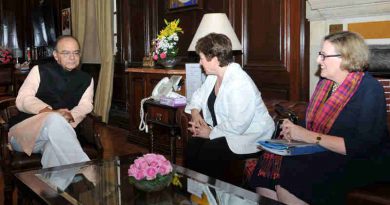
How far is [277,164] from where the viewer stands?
2.29m

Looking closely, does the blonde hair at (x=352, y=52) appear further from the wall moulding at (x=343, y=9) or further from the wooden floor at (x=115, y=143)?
the wooden floor at (x=115, y=143)

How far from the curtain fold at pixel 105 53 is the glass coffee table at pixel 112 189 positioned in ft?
12.8

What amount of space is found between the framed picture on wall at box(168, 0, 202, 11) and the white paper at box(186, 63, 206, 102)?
1061 millimetres

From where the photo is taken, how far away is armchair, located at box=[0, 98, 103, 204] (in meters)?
2.79

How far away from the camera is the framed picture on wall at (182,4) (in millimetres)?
4582

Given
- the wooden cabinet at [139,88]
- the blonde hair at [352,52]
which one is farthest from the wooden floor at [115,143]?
the blonde hair at [352,52]

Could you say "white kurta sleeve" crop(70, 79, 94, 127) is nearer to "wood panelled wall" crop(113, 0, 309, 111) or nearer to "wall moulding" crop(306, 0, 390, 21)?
"wood panelled wall" crop(113, 0, 309, 111)

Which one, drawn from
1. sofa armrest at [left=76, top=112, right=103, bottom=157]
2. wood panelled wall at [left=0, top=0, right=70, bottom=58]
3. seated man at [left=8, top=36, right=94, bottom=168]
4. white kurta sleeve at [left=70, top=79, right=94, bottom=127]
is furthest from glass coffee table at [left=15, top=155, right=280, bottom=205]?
wood panelled wall at [left=0, top=0, right=70, bottom=58]

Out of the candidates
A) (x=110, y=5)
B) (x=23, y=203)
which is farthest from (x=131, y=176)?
(x=110, y=5)

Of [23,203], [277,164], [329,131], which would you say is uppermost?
[329,131]

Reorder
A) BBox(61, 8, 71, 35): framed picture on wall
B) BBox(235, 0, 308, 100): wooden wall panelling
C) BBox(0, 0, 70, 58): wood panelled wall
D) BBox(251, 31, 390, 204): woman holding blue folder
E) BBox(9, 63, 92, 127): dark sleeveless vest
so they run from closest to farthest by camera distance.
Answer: BBox(251, 31, 390, 204): woman holding blue folder < BBox(9, 63, 92, 127): dark sleeveless vest < BBox(235, 0, 308, 100): wooden wall panelling < BBox(61, 8, 71, 35): framed picture on wall < BBox(0, 0, 70, 58): wood panelled wall

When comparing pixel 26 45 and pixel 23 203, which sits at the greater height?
pixel 26 45

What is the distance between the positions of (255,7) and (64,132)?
209 cm

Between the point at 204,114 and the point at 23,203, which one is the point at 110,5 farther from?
the point at 23,203
